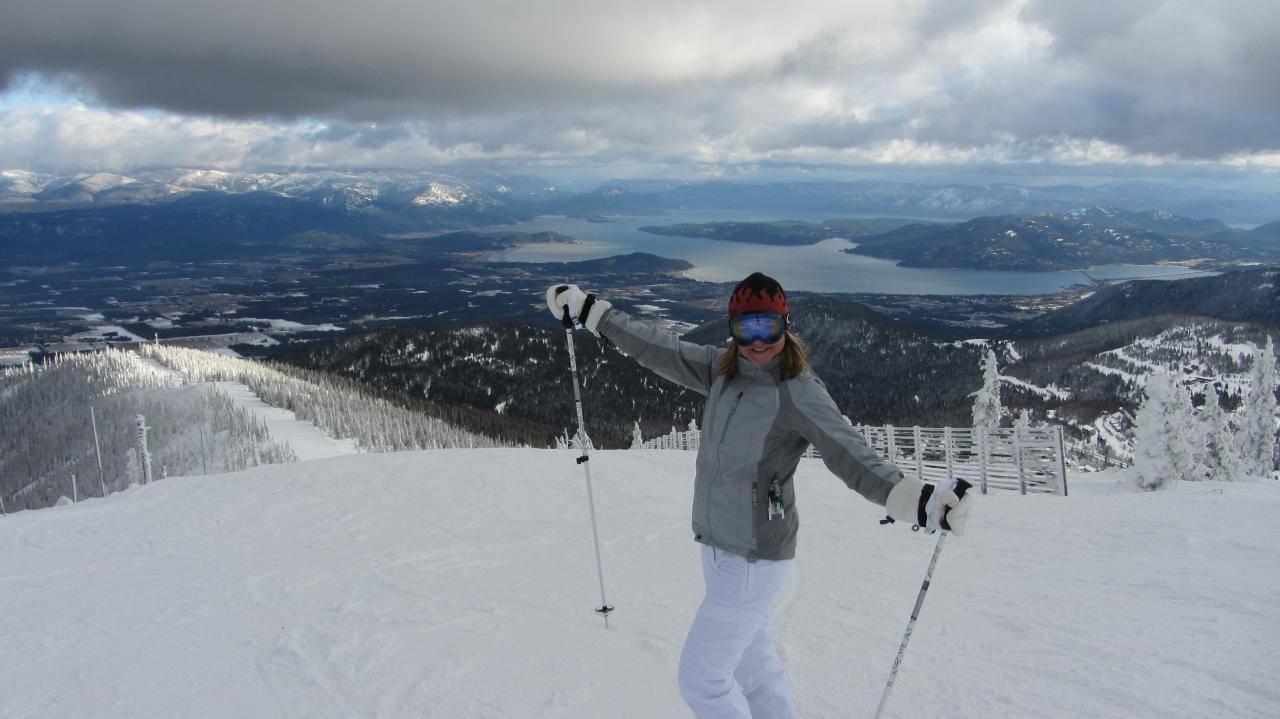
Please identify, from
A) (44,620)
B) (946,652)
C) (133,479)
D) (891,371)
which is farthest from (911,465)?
(891,371)

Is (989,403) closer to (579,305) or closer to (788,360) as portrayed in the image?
(579,305)

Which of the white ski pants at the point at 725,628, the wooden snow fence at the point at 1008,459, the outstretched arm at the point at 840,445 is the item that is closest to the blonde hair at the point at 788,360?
the outstretched arm at the point at 840,445

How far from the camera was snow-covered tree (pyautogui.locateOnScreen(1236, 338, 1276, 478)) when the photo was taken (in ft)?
110

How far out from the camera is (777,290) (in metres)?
3.29

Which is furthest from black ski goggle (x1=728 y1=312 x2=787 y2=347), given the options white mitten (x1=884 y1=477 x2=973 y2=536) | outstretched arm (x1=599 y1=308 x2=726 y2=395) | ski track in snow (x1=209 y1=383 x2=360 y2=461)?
ski track in snow (x1=209 y1=383 x2=360 y2=461)

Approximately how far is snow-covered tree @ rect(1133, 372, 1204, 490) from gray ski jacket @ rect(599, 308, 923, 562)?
70.9ft

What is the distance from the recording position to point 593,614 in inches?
240

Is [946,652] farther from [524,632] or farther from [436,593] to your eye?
[436,593]

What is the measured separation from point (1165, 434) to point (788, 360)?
23737 millimetres

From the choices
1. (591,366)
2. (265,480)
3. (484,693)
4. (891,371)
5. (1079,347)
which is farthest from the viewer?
(1079,347)

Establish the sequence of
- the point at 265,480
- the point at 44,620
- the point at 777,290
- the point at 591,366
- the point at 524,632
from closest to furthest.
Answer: the point at 777,290 → the point at 524,632 → the point at 44,620 → the point at 265,480 → the point at 591,366

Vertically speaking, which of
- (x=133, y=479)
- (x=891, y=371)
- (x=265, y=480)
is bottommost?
(x=891, y=371)

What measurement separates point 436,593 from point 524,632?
1629 millimetres

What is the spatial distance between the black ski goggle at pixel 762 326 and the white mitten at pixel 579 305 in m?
1.19
